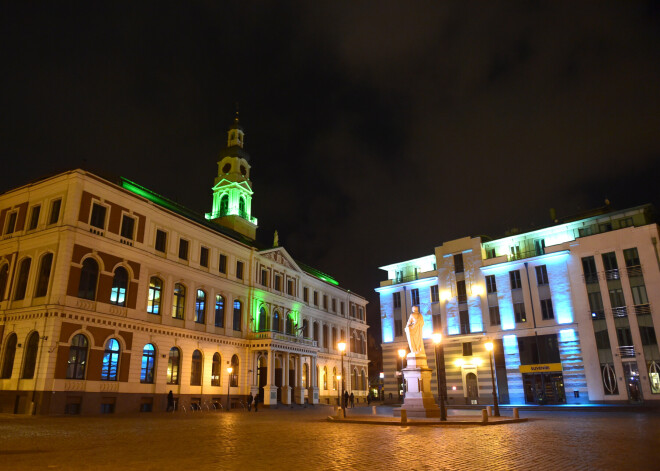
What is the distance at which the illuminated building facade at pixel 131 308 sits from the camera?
29656 mm

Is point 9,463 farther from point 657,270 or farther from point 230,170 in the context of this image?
point 230,170

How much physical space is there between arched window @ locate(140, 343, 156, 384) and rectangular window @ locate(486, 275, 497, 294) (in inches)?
1343

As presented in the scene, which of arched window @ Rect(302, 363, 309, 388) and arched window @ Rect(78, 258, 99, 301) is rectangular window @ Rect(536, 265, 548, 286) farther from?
arched window @ Rect(78, 258, 99, 301)

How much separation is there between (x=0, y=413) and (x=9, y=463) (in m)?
23.7

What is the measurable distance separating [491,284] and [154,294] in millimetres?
34148

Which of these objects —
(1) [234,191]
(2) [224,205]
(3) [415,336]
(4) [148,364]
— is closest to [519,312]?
(3) [415,336]

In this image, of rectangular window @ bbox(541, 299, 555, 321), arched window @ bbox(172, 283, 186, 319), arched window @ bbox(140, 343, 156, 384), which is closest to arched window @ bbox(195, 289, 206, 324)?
arched window @ bbox(172, 283, 186, 319)

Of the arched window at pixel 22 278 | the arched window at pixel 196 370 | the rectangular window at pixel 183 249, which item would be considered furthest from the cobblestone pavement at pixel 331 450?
the rectangular window at pixel 183 249

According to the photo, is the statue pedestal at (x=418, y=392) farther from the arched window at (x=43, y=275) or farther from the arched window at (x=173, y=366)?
the arched window at (x=43, y=275)

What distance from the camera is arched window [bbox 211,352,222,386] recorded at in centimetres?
4204

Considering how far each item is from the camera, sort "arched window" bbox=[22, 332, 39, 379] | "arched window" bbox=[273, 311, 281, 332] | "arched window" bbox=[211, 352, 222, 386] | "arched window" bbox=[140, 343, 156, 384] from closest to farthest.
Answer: "arched window" bbox=[22, 332, 39, 379]
"arched window" bbox=[140, 343, 156, 384]
"arched window" bbox=[211, 352, 222, 386]
"arched window" bbox=[273, 311, 281, 332]

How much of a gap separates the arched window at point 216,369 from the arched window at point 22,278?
16.8m

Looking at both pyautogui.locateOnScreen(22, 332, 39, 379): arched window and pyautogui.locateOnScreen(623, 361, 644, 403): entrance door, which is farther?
pyautogui.locateOnScreen(623, 361, 644, 403): entrance door

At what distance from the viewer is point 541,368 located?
43.5 meters
